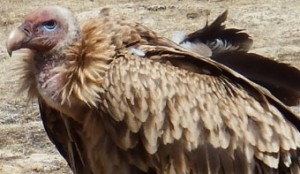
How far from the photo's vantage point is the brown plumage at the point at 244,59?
7.40 meters

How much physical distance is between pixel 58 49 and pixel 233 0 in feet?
22.1

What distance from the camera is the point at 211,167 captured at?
6832mm

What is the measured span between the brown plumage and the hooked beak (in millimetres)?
1344

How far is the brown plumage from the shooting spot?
7.40 m

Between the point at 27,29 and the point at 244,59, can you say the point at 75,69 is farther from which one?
the point at 244,59

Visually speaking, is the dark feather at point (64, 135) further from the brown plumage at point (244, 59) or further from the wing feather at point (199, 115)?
the brown plumage at point (244, 59)

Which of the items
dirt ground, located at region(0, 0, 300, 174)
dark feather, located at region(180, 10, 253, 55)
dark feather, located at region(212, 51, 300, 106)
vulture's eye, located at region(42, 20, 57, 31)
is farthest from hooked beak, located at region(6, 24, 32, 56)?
dirt ground, located at region(0, 0, 300, 174)

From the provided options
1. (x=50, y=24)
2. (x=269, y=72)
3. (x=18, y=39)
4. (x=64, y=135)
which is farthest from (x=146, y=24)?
(x=18, y=39)

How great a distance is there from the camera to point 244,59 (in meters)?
7.59

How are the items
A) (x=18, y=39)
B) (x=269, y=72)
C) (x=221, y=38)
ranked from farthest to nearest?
(x=221, y=38) < (x=269, y=72) < (x=18, y=39)

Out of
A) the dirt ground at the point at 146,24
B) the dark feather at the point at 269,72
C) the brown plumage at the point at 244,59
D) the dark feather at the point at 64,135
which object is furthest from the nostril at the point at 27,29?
the dirt ground at the point at 146,24

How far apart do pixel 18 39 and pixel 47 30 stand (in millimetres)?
212

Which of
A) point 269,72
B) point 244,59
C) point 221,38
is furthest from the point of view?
point 221,38

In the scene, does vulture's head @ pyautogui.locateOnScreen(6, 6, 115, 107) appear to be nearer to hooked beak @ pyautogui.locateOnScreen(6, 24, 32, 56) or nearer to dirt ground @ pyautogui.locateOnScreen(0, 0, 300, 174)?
hooked beak @ pyautogui.locateOnScreen(6, 24, 32, 56)
